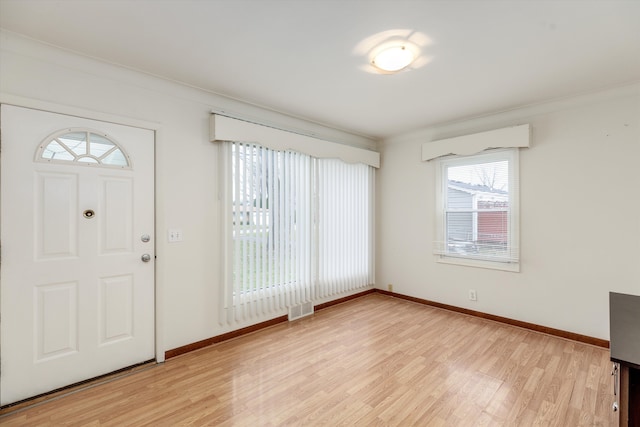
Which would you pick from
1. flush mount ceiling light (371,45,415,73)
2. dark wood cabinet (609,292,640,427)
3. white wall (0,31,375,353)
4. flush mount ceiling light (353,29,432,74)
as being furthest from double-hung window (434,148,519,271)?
white wall (0,31,375,353)

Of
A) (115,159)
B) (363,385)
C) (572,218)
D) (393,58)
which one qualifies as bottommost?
(363,385)

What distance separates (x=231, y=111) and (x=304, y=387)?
8.92 feet

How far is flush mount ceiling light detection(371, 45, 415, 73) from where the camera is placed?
2.13 m

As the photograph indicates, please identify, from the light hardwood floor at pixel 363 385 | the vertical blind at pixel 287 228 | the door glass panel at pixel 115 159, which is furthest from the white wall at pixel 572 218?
the door glass panel at pixel 115 159

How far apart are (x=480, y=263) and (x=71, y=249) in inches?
167

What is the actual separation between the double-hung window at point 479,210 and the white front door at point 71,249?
356cm

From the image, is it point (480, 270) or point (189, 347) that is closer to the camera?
point (189, 347)

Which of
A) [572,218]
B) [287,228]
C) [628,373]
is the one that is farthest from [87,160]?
[572,218]

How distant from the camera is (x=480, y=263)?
12.0 feet

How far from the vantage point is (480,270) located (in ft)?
12.0

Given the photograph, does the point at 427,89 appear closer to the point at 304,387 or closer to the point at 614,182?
the point at 614,182

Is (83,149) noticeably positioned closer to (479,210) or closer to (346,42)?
(346,42)

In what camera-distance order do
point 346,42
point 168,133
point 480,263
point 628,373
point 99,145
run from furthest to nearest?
point 480,263 < point 168,133 < point 99,145 < point 346,42 < point 628,373

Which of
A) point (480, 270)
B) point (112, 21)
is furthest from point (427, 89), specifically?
point (112, 21)
